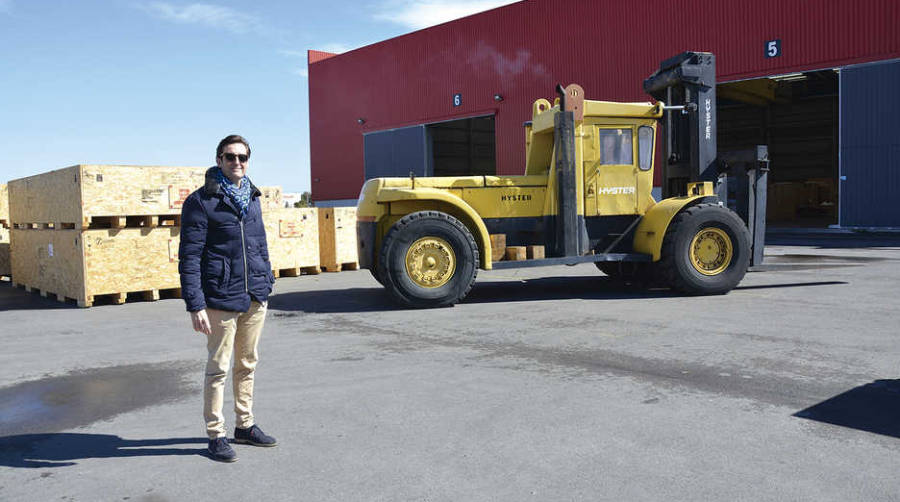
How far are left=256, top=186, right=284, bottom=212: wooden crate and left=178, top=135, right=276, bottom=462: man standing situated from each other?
978 centimetres

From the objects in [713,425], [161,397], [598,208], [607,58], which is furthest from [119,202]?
[607,58]

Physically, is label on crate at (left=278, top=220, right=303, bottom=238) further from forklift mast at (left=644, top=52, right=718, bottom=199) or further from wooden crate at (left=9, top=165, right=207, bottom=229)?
forklift mast at (left=644, top=52, right=718, bottom=199)

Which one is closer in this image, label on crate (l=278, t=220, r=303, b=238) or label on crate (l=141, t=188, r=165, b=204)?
label on crate (l=141, t=188, r=165, b=204)

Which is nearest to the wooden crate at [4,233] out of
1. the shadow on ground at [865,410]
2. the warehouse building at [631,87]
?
the shadow on ground at [865,410]

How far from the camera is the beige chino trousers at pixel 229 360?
156 inches

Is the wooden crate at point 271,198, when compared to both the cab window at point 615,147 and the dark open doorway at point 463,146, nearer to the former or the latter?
the cab window at point 615,147

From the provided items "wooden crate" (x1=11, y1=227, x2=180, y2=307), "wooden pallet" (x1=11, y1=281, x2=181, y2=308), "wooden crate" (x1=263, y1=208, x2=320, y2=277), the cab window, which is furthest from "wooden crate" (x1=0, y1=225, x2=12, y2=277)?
the cab window

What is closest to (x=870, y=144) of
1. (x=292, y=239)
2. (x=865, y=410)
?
(x=292, y=239)

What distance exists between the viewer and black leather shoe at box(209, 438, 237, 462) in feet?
12.8

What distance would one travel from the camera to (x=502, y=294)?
1068cm

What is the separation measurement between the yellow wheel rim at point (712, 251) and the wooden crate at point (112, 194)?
25.6ft

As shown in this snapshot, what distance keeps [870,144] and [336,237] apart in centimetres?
1695

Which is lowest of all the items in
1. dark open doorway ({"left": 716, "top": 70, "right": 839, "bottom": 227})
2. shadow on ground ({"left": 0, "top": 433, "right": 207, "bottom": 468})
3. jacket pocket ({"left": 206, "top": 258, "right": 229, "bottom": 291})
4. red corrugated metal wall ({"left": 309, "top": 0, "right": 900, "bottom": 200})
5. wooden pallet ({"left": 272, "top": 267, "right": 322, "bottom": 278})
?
shadow on ground ({"left": 0, "top": 433, "right": 207, "bottom": 468})

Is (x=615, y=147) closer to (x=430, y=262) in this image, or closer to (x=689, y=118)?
(x=689, y=118)
